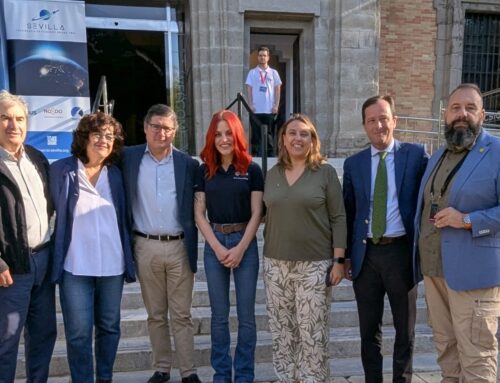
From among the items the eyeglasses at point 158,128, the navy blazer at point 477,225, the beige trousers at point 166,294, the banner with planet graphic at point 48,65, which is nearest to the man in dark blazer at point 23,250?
the beige trousers at point 166,294

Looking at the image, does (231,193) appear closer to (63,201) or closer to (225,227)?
(225,227)

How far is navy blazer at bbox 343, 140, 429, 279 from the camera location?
3045 millimetres

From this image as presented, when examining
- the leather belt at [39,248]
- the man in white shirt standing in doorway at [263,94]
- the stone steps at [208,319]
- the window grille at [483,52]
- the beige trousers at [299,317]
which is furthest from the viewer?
the window grille at [483,52]

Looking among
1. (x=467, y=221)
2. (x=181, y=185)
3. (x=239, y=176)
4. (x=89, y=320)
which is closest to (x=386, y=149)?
(x=467, y=221)

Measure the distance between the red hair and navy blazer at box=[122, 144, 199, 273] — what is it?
0.16 metres

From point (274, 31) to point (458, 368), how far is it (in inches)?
326

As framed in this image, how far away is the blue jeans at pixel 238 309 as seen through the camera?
327 centimetres

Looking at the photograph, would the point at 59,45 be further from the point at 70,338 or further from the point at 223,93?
the point at 70,338

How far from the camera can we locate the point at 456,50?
A: 36.4 ft

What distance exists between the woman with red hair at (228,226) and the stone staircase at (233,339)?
0.59 meters

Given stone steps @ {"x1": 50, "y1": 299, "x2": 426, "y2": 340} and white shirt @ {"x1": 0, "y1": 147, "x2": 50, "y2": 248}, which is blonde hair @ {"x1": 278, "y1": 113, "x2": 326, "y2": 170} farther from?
stone steps @ {"x1": 50, "y1": 299, "x2": 426, "y2": 340}

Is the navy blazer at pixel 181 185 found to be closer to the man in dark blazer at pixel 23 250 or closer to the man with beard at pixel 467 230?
the man in dark blazer at pixel 23 250

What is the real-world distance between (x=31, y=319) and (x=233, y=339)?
71.2 inches

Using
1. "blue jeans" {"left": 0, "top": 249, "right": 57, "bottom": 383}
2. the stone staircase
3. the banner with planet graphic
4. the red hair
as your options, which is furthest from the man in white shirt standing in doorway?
"blue jeans" {"left": 0, "top": 249, "right": 57, "bottom": 383}
